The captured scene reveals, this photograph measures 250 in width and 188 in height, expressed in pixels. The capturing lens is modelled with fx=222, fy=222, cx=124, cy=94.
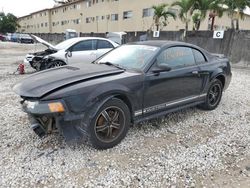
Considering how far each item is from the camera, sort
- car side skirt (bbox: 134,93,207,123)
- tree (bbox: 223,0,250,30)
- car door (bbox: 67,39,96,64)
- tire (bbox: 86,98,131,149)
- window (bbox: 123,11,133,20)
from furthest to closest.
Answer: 1. window (bbox: 123,11,133,20)
2. tree (bbox: 223,0,250,30)
3. car door (bbox: 67,39,96,64)
4. car side skirt (bbox: 134,93,207,123)
5. tire (bbox: 86,98,131,149)

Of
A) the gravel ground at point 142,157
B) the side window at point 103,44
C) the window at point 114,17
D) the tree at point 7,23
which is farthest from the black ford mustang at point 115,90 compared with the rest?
the tree at point 7,23

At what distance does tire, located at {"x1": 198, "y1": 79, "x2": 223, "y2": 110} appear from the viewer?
4707mm

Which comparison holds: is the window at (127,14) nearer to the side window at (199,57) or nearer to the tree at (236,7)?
the tree at (236,7)

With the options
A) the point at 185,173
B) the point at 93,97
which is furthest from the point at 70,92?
the point at 185,173

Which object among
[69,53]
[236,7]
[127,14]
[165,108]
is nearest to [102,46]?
[69,53]

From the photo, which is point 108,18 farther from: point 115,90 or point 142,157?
point 142,157

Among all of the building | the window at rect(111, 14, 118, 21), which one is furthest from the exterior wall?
the window at rect(111, 14, 118, 21)

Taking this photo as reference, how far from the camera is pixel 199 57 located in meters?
4.45

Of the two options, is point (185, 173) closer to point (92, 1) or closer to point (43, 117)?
point (43, 117)

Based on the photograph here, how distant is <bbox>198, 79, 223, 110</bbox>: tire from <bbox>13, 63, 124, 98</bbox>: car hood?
2269 millimetres

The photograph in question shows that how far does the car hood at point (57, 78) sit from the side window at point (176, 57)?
32.0 inches

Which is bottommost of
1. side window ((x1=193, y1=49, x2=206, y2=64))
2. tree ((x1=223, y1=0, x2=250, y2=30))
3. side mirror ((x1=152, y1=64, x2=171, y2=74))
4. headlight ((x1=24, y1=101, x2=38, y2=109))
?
headlight ((x1=24, y1=101, x2=38, y2=109))

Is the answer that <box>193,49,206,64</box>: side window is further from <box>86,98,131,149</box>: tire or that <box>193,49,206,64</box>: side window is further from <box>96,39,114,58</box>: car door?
<box>96,39,114,58</box>: car door

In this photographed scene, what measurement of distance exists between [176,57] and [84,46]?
4.81 meters
